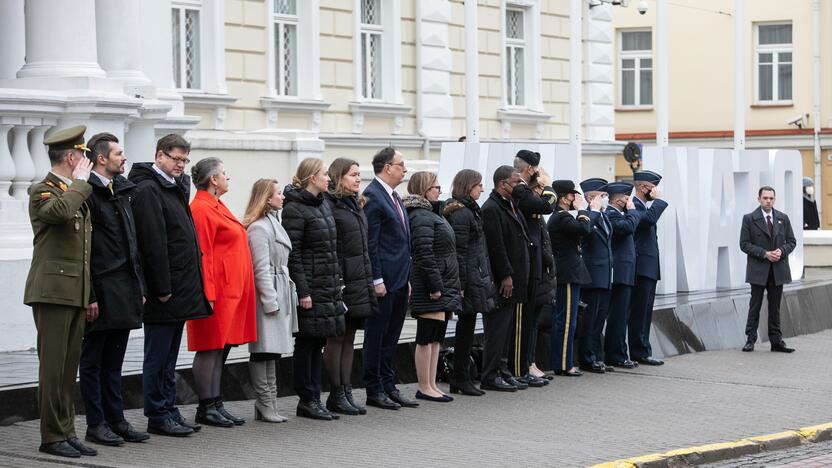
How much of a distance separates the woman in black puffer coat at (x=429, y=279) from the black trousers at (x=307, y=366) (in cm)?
126

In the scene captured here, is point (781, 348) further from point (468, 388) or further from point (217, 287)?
point (217, 287)

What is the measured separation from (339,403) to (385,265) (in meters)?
1.14

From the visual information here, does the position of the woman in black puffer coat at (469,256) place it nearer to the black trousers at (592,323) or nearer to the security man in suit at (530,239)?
the security man in suit at (530,239)

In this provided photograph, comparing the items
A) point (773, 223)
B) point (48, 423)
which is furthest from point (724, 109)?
→ point (48, 423)

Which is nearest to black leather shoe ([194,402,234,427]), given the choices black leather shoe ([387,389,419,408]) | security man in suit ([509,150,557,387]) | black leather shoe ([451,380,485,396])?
black leather shoe ([387,389,419,408])

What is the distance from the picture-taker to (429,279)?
505 inches

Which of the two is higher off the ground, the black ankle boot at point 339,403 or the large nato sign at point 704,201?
the large nato sign at point 704,201

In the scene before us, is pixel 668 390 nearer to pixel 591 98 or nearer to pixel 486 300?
pixel 486 300

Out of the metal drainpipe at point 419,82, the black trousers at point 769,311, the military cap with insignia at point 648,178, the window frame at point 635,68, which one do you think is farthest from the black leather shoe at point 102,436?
the window frame at point 635,68

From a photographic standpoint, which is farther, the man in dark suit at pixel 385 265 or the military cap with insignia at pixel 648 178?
the military cap with insignia at pixel 648 178

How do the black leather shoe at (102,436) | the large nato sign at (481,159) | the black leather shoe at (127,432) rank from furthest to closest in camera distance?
the large nato sign at (481,159) < the black leather shoe at (127,432) < the black leather shoe at (102,436)

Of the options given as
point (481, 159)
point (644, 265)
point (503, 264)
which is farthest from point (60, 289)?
point (481, 159)

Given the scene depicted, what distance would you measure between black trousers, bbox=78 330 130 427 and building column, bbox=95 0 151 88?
5904 millimetres

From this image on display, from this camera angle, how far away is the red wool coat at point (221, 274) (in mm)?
11078
